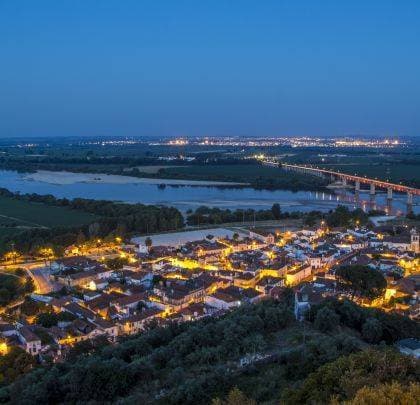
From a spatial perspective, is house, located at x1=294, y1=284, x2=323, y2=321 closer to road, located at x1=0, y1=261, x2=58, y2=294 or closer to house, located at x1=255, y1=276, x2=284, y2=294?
house, located at x1=255, y1=276, x2=284, y2=294

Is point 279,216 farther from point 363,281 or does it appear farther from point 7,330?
point 7,330

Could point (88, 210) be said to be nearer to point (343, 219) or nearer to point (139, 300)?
point (343, 219)

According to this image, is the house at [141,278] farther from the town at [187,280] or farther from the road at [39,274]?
the road at [39,274]

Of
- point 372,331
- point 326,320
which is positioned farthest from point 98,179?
point 372,331

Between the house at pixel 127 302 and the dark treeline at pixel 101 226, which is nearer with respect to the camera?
the house at pixel 127 302

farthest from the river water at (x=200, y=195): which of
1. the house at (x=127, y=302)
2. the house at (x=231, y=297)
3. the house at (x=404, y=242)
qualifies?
the house at (x=127, y=302)

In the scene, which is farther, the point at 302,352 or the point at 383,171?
the point at 383,171

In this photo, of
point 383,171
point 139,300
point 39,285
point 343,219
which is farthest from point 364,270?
point 383,171
